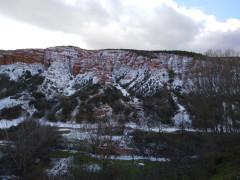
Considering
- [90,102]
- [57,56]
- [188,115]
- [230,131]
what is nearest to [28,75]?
[57,56]

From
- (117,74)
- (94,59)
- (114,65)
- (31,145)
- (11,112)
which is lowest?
(31,145)

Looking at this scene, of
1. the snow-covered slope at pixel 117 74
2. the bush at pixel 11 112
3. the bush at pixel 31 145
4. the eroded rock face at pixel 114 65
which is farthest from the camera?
the eroded rock face at pixel 114 65

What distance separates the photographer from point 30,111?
6091 centimetres

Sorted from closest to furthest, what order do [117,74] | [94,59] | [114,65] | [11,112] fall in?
[11,112] < [117,74] < [114,65] < [94,59]

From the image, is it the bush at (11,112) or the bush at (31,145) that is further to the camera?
the bush at (11,112)

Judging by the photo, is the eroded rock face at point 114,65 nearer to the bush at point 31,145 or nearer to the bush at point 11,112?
the bush at point 11,112

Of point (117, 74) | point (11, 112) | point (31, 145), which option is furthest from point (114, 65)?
point (31, 145)

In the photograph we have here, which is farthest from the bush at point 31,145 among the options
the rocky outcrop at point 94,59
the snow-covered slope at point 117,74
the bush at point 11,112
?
the rocky outcrop at point 94,59

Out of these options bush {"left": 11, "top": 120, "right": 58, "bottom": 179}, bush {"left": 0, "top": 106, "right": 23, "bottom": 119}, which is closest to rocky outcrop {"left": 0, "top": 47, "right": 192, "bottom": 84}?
bush {"left": 0, "top": 106, "right": 23, "bottom": 119}

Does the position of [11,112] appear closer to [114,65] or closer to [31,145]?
[31,145]

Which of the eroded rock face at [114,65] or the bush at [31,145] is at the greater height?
the eroded rock face at [114,65]

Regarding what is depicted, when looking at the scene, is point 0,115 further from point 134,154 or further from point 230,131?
point 230,131

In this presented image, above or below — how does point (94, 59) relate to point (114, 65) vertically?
above

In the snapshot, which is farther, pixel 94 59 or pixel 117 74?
pixel 94 59
